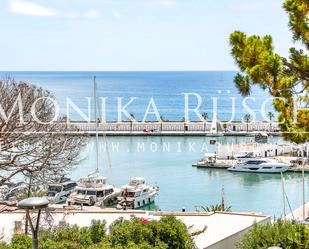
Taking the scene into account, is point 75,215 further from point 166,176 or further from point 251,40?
point 166,176

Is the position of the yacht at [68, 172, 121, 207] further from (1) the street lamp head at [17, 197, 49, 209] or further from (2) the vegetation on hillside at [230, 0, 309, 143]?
(1) the street lamp head at [17, 197, 49, 209]

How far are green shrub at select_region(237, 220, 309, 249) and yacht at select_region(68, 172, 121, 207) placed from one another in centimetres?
1791

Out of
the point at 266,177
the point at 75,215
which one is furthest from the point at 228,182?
the point at 75,215

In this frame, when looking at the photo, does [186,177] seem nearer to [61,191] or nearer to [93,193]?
[93,193]

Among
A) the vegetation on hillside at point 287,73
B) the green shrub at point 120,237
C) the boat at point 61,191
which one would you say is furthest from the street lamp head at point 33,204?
the boat at point 61,191

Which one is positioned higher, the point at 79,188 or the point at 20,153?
the point at 20,153

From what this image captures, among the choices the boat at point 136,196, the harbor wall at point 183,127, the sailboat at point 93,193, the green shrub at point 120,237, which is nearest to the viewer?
the green shrub at point 120,237

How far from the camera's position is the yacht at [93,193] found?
25906mm

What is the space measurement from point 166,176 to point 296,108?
26.5 meters

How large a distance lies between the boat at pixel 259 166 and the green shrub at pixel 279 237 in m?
26.3

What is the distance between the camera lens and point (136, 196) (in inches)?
1042

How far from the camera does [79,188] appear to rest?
87.7 feet

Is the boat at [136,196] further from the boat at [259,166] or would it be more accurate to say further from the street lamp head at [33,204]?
the street lamp head at [33,204]

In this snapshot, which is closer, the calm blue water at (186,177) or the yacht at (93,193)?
the yacht at (93,193)
